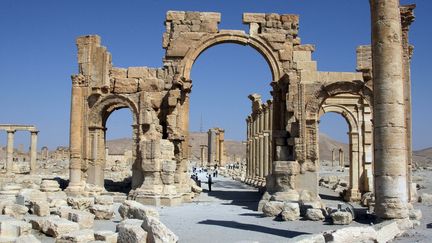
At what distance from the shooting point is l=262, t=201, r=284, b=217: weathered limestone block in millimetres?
13688

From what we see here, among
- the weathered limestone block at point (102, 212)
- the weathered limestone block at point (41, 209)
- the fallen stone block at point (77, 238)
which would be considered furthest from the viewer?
the weathered limestone block at point (102, 212)

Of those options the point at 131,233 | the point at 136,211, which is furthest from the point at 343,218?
the point at 131,233

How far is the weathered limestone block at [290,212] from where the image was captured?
1270 centimetres

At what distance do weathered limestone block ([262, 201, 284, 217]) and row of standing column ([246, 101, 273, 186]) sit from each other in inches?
359

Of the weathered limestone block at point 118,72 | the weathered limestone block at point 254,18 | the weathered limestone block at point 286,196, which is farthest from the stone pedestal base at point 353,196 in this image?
the weathered limestone block at point 118,72

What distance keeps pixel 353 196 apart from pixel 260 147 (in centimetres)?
769

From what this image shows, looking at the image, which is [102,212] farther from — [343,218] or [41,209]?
[343,218]

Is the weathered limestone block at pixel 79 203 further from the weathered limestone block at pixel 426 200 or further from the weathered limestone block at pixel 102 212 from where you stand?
the weathered limestone block at pixel 426 200

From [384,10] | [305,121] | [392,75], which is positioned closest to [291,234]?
[392,75]

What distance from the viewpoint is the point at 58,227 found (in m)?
9.56

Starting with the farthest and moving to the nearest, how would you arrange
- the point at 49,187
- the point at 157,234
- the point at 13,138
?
the point at 13,138, the point at 49,187, the point at 157,234

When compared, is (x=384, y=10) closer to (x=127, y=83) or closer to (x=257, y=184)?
(x=127, y=83)

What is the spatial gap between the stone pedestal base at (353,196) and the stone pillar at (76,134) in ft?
35.7

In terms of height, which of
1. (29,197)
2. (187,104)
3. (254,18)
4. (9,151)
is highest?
(254,18)
